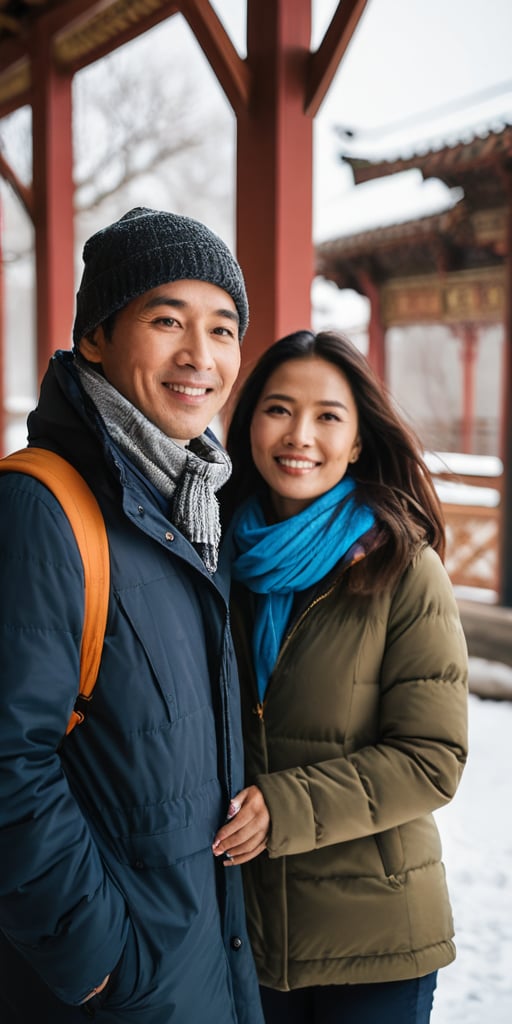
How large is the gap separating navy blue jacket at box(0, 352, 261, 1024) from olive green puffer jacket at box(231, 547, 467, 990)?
15 cm

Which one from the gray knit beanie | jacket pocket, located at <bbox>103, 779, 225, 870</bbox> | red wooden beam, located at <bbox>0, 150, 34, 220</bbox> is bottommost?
jacket pocket, located at <bbox>103, 779, 225, 870</bbox>

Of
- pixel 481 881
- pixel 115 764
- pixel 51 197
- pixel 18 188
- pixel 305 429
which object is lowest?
pixel 481 881

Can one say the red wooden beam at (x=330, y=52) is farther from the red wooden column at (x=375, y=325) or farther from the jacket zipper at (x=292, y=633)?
the red wooden column at (x=375, y=325)

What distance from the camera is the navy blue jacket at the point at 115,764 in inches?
40.4

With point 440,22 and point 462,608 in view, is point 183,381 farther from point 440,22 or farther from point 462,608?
point 440,22

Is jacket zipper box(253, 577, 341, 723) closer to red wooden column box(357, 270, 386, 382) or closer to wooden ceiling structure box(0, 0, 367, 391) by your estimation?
wooden ceiling structure box(0, 0, 367, 391)

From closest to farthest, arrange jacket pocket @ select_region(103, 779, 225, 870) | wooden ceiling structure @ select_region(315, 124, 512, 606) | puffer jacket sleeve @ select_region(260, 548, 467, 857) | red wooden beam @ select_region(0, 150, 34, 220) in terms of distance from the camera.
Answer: jacket pocket @ select_region(103, 779, 225, 870)
puffer jacket sleeve @ select_region(260, 548, 467, 857)
red wooden beam @ select_region(0, 150, 34, 220)
wooden ceiling structure @ select_region(315, 124, 512, 606)

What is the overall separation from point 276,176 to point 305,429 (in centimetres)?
173

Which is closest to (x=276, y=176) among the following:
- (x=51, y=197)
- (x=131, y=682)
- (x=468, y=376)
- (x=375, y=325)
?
(x=131, y=682)

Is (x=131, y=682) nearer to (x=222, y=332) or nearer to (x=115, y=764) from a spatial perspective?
(x=115, y=764)

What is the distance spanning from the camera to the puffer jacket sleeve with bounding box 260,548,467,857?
1366mm

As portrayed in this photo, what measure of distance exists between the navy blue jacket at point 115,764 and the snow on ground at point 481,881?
1.53m

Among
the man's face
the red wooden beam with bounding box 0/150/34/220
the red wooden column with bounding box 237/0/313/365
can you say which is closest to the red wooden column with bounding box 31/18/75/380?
the red wooden beam with bounding box 0/150/34/220

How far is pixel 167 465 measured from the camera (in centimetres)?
125
